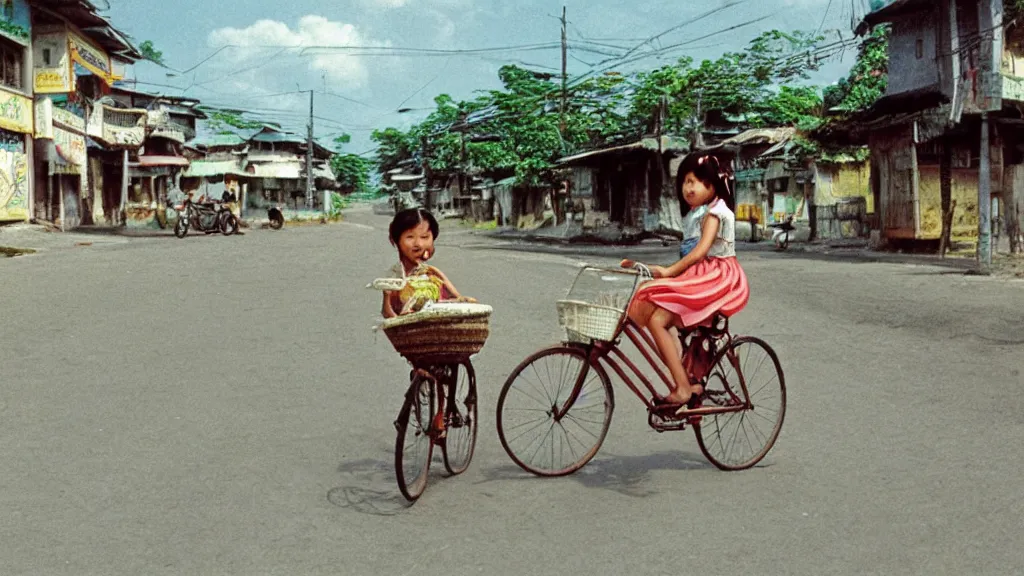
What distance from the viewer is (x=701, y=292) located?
4.91 metres

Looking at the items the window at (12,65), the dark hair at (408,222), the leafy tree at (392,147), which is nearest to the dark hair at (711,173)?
the dark hair at (408,222)

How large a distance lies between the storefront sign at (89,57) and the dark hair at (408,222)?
28386 millimetres

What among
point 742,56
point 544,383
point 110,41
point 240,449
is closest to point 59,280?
point 240,449

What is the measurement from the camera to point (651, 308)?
488cm

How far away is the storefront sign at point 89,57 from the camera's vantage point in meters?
30.0

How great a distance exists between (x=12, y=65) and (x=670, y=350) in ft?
93.3

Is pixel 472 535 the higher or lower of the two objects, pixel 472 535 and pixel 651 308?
the lower

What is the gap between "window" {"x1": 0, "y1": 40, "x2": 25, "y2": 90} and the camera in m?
27.3

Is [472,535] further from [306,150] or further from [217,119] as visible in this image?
[217,119]

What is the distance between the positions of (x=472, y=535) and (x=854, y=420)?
3335 millimetres

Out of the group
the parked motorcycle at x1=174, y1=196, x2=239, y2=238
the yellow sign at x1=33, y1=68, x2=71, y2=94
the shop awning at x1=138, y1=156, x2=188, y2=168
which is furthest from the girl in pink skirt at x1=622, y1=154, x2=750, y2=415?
the shop awning at x1=138, y1=156, x2=188, y2=168

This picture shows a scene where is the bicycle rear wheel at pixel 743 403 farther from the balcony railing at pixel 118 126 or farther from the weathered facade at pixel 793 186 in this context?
the balcony railing at pixel 118 126

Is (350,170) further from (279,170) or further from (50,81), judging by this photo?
(50,81)

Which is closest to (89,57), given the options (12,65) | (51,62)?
(51,62)
